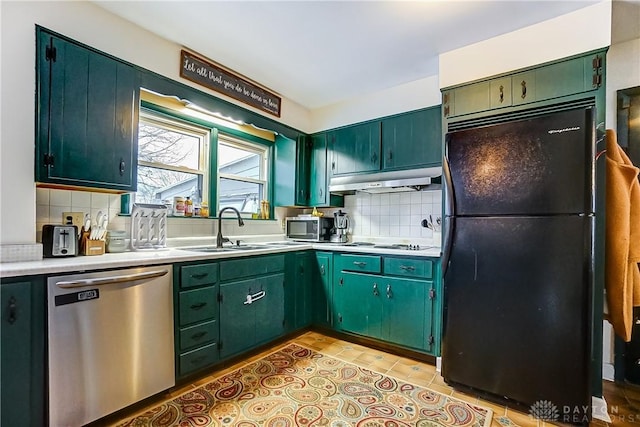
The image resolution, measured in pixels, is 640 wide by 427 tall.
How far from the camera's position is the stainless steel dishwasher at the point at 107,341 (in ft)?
4.77

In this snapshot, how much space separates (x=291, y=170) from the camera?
11.6 ft

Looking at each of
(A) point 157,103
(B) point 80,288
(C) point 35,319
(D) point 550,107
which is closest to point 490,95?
(D) point 550,107

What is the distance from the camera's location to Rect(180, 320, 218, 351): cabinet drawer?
1978 millimetres

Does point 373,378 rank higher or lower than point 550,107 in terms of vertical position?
lower

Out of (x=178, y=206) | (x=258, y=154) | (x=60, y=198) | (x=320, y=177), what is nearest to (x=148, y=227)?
(x=178, y=206)

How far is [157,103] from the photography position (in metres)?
2.54

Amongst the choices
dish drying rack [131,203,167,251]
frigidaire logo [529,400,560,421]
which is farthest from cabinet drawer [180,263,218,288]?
frigidaire logo [529,400,560,421]

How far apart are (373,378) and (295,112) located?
2.87 meters

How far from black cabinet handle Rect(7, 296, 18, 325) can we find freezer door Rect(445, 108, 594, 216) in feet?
8.01

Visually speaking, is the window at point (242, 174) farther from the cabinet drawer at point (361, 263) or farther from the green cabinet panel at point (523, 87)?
the green cabinet panel at point (523, 87)

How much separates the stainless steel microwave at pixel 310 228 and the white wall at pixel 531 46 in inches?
71.8

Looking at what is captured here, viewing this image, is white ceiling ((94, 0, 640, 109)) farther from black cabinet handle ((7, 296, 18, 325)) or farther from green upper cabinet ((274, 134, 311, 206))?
black cabinet handle ((7, 296, 18, 325))

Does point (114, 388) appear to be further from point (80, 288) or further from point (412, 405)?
point (412, 405)

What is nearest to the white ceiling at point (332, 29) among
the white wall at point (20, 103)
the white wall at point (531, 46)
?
the white wall at point (531, 46)
